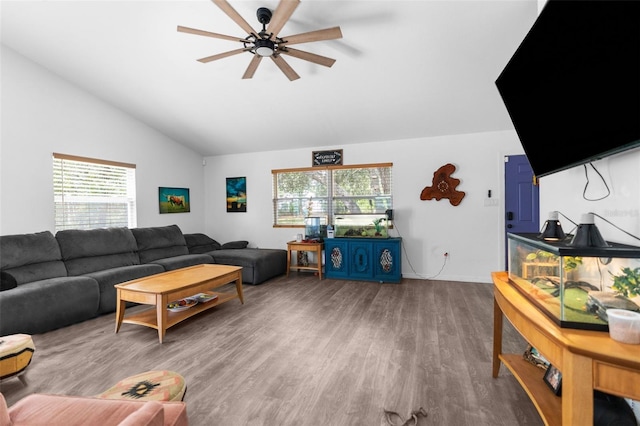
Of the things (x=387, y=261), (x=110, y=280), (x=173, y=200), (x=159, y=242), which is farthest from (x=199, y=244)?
(x=387, y=261)

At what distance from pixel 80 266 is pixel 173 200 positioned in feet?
7.19

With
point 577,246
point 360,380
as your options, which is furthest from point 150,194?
point 577,246

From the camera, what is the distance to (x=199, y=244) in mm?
5758

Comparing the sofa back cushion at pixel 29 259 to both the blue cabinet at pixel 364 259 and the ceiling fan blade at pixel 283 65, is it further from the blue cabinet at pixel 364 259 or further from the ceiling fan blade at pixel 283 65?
the blue cabinet at pixel 364 259

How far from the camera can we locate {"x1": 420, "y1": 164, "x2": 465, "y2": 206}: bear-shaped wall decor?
191 inches

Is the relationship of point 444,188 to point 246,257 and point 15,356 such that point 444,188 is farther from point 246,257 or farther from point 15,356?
point 15,356

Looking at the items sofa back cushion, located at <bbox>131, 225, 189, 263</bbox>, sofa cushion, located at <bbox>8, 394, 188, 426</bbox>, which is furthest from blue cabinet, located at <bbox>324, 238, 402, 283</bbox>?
sofa cushion, located at <bbox>8, 394, 188, 426</bbox>

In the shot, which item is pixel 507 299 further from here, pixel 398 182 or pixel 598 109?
pixel 398 182

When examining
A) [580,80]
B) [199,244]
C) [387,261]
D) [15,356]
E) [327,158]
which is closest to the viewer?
[580,80]

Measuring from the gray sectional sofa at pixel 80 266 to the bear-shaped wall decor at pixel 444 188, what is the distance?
286cm

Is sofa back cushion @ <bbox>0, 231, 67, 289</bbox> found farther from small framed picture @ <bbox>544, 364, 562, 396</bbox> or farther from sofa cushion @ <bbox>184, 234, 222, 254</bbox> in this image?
small framed picture @ <bbox>544, 364, 562, 396</bbox>

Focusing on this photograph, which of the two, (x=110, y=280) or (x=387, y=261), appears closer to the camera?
(x=110, y=280)

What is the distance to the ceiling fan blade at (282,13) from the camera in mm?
2063

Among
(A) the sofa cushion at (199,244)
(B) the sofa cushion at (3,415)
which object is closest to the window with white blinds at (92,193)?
(A) the sofa cushion at (199,244)
